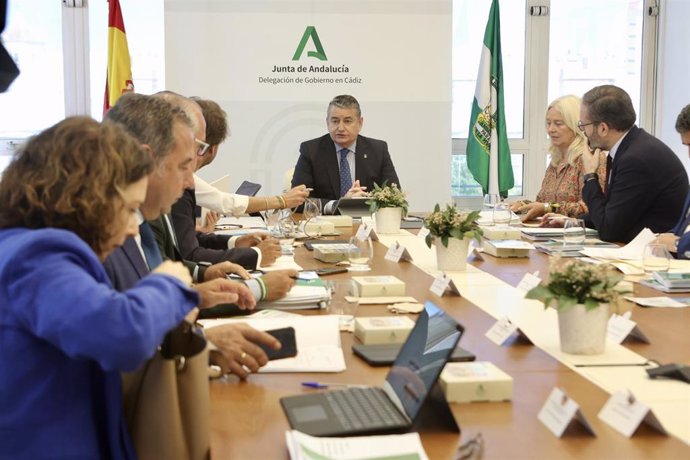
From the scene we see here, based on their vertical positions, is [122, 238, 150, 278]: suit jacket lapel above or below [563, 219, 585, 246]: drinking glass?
above

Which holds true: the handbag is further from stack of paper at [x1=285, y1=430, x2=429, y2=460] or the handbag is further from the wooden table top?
stack of paper at [x1=285, y1=430, x2=429, y2=460]

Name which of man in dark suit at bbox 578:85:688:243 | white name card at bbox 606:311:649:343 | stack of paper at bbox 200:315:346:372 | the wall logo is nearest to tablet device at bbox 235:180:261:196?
the wall logo

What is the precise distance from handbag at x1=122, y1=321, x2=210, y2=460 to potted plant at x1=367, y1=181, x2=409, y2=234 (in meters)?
3.01

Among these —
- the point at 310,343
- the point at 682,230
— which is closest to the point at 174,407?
the point at 310,343

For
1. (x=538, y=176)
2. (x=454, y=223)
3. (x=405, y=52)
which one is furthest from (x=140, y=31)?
(x=454, y=223)

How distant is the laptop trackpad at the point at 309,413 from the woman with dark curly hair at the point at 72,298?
28cm

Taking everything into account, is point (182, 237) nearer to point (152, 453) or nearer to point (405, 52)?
point (152, 453)

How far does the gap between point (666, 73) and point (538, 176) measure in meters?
1.50

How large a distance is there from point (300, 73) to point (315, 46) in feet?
0.82

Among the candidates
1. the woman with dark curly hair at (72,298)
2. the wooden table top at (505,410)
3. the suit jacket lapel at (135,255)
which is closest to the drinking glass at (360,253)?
the wooden table top at (505,410)

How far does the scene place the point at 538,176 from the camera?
291 inches

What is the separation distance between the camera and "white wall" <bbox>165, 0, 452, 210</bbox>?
21.5 ft

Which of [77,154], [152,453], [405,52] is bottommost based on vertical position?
[152,453]

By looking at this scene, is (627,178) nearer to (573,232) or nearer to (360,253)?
(573,232)
